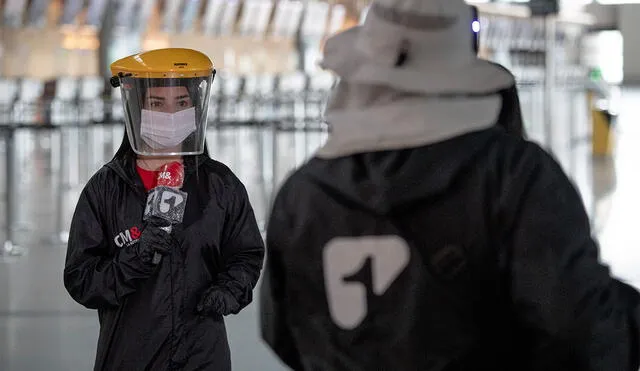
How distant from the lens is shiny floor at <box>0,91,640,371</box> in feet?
16.7

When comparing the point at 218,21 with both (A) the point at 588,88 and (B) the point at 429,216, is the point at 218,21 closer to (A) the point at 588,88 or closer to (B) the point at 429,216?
(A) the point at 588,88

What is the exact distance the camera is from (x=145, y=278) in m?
2.53

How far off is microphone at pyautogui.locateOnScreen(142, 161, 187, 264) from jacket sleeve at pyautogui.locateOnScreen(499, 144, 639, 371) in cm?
110

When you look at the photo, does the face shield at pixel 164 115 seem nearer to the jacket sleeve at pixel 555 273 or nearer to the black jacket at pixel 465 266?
the black jacket at pixel 465 266

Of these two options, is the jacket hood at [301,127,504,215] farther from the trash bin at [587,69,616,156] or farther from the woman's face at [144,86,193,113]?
the trash bin at [587,69,616,156]

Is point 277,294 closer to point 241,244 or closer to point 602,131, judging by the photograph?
point 241,244

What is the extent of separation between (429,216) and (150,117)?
1238 millimetres

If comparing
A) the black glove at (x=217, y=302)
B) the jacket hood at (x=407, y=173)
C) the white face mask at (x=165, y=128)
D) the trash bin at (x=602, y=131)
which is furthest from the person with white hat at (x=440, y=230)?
the trash bin at (x=602, y=131)

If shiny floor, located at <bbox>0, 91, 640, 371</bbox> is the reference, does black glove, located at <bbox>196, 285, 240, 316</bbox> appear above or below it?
above

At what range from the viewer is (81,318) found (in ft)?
19.0

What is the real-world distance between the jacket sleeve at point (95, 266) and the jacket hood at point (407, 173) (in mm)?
979

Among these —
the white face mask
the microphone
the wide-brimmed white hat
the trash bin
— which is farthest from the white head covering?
the trash bin

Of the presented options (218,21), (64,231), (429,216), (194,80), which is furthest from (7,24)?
(429,216)

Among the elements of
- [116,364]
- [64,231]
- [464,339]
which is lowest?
[64,231]
